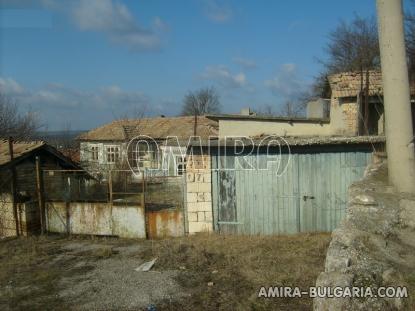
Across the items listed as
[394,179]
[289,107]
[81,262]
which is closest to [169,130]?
[289,107]

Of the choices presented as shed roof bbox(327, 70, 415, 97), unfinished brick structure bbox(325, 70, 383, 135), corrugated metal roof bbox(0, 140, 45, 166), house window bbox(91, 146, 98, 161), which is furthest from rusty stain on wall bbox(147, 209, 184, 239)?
house window bbox(91, 146, 98, 161)

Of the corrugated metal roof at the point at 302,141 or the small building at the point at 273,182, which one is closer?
the corrugated metal roof at the point at 302,141

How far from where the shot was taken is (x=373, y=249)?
166 inches

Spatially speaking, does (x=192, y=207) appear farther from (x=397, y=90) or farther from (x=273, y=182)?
(x=397, y=90)

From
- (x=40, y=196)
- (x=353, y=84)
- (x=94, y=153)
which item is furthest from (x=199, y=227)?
(x=94, y=153)

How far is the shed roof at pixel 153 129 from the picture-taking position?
89.9ft

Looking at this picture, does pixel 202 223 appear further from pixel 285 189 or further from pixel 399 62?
pixel 399 62

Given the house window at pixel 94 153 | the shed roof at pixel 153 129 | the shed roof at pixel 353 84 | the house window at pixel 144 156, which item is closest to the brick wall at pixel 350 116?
the shed roof at pixel 353 84

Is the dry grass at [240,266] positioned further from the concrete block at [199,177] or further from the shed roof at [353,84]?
the shed roof at [353,84]

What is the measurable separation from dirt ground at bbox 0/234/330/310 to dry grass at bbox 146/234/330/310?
2cm

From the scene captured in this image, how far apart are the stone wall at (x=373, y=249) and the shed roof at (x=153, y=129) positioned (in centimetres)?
2119

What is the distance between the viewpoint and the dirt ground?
21.5ft

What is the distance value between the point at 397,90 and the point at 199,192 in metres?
6.19

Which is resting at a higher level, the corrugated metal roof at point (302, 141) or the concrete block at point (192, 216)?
the corrugated metal roof at point (302, 141)
